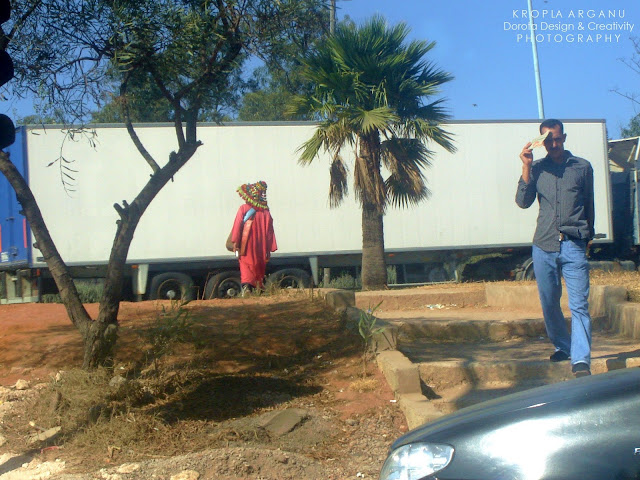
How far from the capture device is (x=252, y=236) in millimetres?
9734

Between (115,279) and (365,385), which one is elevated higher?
(115,279)

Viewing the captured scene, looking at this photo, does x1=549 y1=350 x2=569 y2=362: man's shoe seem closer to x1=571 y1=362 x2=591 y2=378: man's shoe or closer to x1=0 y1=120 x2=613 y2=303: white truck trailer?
x1=571 y1=362 x2=591 y2=378: man's shoe

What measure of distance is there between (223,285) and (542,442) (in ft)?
40.5

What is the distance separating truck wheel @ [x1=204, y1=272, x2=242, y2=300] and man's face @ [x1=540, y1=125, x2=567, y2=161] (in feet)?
31.9

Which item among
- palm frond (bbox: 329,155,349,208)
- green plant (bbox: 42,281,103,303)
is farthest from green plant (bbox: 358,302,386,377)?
green plant (bbox: 42,281,103,303)

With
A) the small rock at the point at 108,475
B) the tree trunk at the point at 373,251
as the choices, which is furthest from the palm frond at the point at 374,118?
the small rock at the point at 108,475

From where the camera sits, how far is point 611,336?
21.6 ft

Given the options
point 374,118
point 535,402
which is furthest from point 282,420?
point 374,118

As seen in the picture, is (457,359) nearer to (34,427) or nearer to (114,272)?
(114,272)

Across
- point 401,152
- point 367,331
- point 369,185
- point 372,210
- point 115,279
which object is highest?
point 401,152

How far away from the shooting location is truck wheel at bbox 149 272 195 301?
13969 mm

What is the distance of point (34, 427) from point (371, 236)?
27.6 ft

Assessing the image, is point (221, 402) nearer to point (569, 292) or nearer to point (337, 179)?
point (569, 292)

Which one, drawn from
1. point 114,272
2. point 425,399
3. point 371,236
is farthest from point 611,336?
point 371,236
